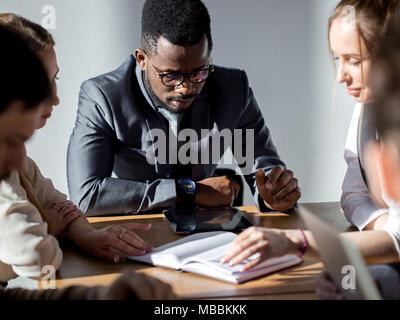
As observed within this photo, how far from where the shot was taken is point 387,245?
1089mm

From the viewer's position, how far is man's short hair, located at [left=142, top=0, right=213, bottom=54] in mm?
1725

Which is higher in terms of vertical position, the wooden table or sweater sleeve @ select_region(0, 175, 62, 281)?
sweater sleeve @ select_region(0, 175, 62, 281)

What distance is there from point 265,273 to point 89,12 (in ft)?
8.67

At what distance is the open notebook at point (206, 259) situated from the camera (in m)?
1.04

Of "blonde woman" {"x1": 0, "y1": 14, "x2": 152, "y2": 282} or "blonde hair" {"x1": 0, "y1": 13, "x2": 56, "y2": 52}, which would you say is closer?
"blonde woman" {"x1": 0, "y1": 14, "x2": 152, "y2": 282}

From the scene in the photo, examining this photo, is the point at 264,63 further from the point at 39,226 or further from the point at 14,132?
the point at 14,132

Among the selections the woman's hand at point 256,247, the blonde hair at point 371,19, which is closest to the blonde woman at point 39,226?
the woman's hand at point 256,247

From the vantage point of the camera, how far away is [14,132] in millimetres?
772

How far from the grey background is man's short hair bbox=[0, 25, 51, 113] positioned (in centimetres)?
252

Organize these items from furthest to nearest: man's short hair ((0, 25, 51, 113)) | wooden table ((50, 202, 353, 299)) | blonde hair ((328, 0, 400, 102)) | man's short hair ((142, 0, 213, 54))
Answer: man's short hair ((142, 0, 213, 54))
blonde hair ((328, 0, 400, 102))
wooden table ((50, 202, 353, 299))
man's short hair ((0, 25, 51, 113))

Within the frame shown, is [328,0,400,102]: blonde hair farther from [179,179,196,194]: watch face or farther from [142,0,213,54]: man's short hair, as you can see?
[179,179,196,194]: watch face

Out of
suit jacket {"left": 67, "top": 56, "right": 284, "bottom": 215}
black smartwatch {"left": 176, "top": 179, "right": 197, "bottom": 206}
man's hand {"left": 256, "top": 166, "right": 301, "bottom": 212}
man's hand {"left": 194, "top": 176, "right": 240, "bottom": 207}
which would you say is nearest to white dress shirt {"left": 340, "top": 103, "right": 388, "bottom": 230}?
man's hand {"left": 256, "top": 166, "right": 301, "bottom": 212}

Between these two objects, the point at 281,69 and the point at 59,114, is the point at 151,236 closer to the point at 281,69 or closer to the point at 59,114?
the point at 59,114
